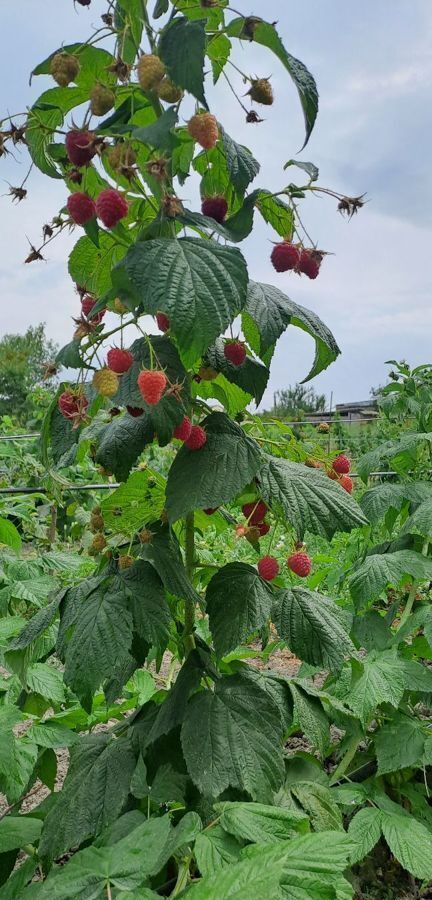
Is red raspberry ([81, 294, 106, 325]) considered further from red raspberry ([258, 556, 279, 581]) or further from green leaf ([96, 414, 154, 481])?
red raspberry ([258, 556, 279, 581])

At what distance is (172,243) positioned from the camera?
92cm

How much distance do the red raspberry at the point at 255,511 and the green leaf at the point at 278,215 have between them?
0.43 meters

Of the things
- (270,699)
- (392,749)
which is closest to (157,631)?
(270,699)

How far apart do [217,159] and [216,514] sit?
1.98 ft

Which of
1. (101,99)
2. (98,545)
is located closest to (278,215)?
(101,99)

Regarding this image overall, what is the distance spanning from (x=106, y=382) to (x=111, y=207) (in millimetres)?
215

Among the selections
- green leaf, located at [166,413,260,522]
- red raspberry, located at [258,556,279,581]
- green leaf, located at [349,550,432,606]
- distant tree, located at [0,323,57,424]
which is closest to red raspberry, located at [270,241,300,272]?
green leaf, located at [166,413,260,522]

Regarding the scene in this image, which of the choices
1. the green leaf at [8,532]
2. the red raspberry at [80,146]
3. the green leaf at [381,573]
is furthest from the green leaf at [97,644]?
the green leaf at [8,532]

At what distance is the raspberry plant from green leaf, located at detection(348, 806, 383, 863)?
0.08 metres

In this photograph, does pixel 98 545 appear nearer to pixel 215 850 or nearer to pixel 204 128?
pixel 215 850

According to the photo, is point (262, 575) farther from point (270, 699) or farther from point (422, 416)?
point (422, 416)

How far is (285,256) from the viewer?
3.53ft

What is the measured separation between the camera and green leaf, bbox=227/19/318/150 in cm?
96

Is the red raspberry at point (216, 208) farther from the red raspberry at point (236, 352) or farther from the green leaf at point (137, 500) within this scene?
the green leaf at point (137, 500)
